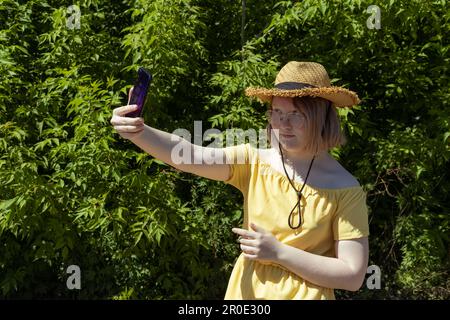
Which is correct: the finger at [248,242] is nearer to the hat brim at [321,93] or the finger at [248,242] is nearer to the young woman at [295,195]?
the young woman at [295,195]

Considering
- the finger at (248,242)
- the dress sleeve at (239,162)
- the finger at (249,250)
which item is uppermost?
the dress sleeve at (239,162)

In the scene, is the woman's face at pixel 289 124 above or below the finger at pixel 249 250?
above

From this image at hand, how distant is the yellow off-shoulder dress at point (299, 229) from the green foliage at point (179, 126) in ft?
5.61

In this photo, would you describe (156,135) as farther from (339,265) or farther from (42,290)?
(42,290)

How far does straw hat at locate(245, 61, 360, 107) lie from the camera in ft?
7.22

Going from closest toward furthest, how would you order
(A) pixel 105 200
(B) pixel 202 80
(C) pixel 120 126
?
(C) pixel 120 126, (A) pixel 105 200, (B) pixel 202 80

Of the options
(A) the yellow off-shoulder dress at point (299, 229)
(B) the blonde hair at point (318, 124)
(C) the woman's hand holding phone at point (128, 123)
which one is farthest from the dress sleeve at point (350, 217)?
(C) the woman's hand holding phone at point (128, 123)

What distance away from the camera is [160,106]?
174 inches

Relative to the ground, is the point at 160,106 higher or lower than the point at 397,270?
higher

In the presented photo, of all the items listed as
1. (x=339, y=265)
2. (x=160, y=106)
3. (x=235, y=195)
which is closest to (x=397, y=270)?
(x=235, y=195)

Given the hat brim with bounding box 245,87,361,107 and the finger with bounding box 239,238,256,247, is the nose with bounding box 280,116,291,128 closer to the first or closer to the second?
the hat brim with bounding box 245,87,361,107

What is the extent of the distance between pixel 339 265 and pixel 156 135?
2.21ft

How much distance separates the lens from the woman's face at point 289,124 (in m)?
2.22

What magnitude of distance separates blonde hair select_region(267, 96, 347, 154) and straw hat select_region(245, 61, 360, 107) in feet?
0.11
